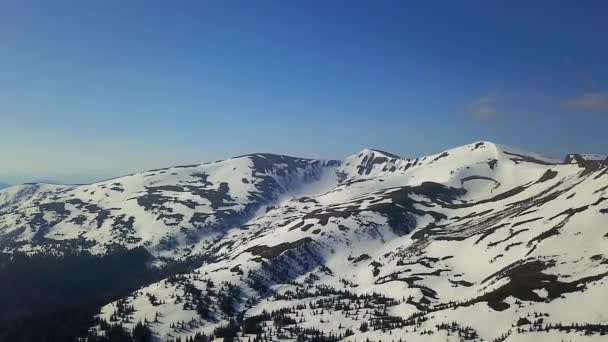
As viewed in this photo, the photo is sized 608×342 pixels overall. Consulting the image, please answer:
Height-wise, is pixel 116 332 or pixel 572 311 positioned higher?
pixel 572 311

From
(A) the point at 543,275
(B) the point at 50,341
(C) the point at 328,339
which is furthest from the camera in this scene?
(B) the point at 50,341

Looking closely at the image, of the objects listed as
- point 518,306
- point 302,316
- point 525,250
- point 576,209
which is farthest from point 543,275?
point 302,316

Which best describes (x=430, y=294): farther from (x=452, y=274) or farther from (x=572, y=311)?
(x=572, y=311)

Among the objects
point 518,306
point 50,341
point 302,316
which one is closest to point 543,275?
point 518,306

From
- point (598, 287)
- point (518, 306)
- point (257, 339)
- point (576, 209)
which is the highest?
point (576, 209)

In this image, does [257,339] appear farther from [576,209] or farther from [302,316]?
[576,209]

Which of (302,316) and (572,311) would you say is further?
(302,316)

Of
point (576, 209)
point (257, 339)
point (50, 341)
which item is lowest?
point (50, 341)

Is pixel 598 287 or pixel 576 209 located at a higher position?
pixel 576 209

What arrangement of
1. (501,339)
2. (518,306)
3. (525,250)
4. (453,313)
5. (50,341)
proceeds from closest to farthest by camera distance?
(501,339)
(518,306)
(453,313)
(525,250)
(50,341)
